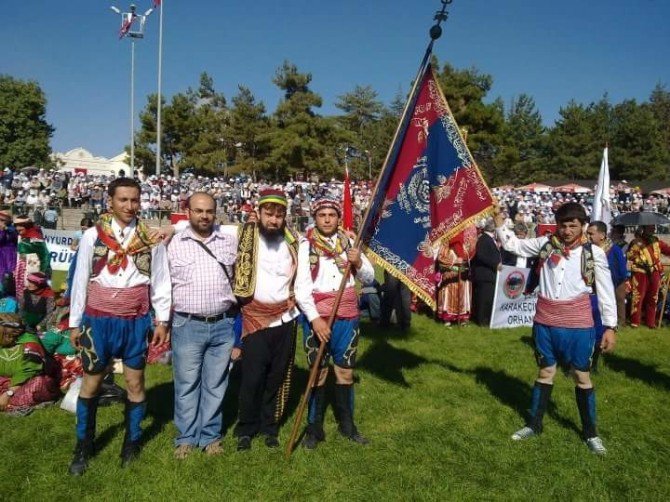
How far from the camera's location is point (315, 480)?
13.1ft

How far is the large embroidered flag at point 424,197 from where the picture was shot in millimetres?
4727

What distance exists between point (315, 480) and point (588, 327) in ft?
8.33

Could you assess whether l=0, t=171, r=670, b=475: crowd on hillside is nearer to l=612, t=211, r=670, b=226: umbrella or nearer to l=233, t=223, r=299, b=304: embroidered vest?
l=233, t=223, r=299, b=304: embroidered vest

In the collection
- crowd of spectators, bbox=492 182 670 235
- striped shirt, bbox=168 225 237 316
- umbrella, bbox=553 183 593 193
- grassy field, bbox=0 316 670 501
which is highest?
umbrella, bbox=553 183 593 193

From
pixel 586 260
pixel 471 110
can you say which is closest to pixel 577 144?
pixel 471 110

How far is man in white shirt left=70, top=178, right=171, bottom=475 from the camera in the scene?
3.79 m

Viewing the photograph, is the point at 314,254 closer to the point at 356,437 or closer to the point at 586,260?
the point at 356,437

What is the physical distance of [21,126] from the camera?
2127 inches

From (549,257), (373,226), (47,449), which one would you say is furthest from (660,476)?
(47,449)

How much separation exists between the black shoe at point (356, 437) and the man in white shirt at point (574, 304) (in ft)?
5.51

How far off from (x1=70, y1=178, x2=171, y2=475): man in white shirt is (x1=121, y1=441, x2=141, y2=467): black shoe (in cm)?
27

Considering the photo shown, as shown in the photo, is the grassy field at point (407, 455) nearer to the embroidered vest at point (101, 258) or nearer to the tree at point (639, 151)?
A: the embroidered vest at point (101, 258)

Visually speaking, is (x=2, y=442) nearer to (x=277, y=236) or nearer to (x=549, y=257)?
(x=277, y=236)

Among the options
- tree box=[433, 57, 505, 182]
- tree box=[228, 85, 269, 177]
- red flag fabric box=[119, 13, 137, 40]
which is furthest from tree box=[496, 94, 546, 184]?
red flag fabric box=[119, 13, 137, 40]
